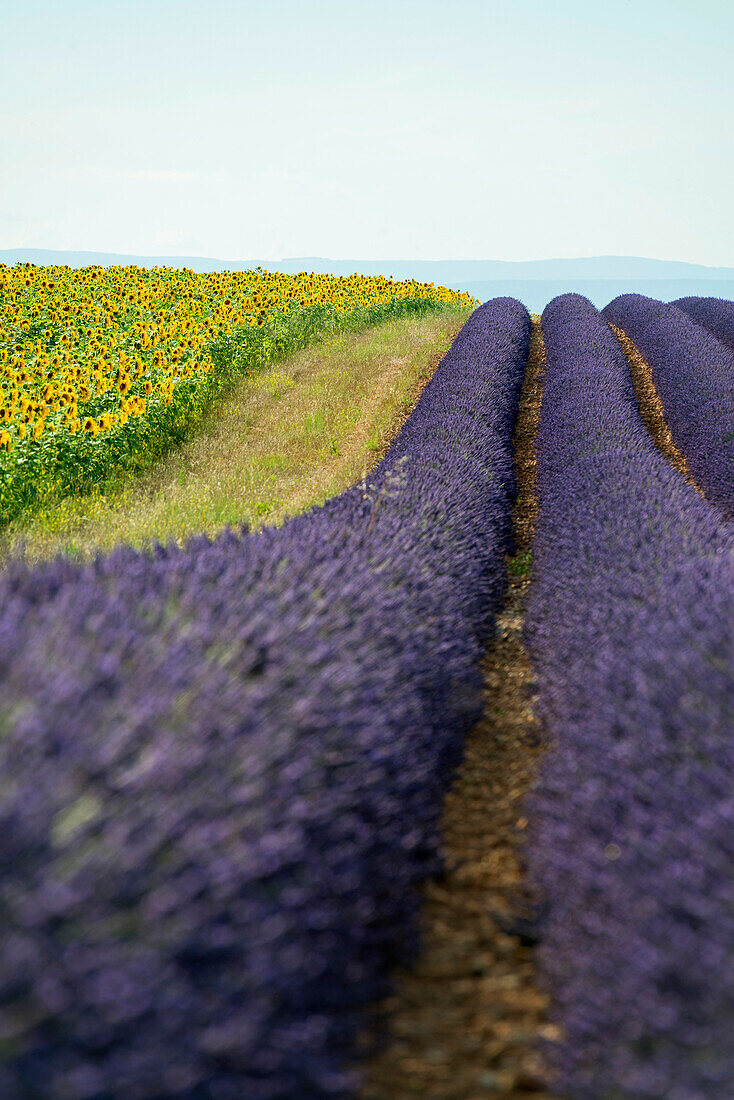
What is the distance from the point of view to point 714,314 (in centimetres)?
2053

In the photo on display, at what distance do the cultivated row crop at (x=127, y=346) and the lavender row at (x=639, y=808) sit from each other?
16.9 feet

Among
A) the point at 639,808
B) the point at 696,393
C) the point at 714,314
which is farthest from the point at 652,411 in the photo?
the point at 639,808

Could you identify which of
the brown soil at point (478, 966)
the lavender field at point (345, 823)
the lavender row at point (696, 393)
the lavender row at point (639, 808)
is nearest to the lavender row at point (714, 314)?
the lavender row at point (696, 393)

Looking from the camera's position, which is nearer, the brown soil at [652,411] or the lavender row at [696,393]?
the lavender row at [696,393]

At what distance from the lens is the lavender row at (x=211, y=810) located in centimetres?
146

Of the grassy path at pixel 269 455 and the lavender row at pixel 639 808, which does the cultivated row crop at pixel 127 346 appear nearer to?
the grassy path at pixel 269 455

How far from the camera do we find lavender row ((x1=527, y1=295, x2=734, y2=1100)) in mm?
1929

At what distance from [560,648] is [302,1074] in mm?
2781

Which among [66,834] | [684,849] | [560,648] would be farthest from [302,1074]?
[560,648]

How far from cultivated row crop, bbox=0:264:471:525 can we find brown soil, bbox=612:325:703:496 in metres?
5.28

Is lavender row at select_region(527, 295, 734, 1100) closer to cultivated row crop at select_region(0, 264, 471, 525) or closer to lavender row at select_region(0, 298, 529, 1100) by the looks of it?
lavender row at select_region(0, 298, 529, 1100)

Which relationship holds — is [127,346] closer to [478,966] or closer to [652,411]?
[652,411]

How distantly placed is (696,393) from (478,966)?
9756 mm

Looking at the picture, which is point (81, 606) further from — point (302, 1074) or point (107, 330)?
point (107, 330)
